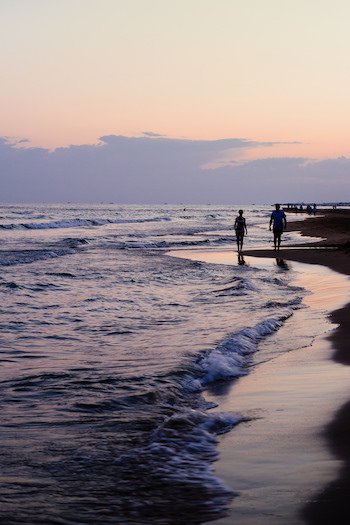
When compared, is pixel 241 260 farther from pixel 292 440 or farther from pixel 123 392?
pixel 292 440

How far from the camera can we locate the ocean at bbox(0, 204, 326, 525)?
416cm

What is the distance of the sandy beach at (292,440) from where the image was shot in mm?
3832

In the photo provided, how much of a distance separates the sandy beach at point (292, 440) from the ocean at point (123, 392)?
18 centimetres

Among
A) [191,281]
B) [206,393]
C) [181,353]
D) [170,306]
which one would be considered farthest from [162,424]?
[191,281]

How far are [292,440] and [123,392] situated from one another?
7.36ft

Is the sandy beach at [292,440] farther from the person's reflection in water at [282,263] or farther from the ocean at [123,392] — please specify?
the person's reflection in water at [282,263]

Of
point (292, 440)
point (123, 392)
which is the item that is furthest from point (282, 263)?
point (292, 440)

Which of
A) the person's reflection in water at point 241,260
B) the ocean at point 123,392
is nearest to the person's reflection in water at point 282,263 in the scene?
the person's reflection in water at point 241,260

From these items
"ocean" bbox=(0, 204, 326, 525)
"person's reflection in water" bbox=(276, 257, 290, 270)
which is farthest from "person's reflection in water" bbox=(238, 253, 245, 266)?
"ocean" bbox=(0, 204, 326, 525)

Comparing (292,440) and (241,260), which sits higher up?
(292,440)

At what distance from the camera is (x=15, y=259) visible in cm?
2736

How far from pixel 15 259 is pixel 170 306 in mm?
15180

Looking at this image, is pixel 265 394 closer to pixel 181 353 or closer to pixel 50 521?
pixel 181 353

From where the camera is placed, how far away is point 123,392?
6848 millimetres
